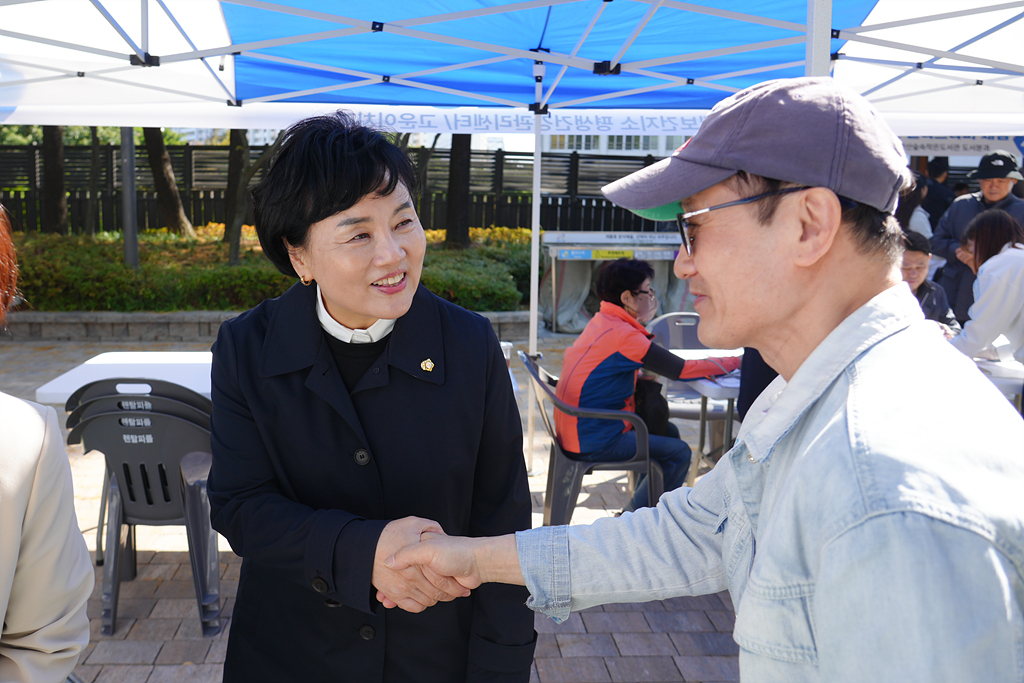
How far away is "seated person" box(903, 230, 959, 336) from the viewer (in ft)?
15.5

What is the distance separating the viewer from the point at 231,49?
14.8 ft

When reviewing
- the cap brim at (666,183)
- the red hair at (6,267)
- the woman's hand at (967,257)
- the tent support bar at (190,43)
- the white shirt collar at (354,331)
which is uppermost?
the tent support bar at (190,43)

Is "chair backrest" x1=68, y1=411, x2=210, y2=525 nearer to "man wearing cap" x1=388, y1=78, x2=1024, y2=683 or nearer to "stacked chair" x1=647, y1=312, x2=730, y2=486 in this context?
"man wearing cap" x1=388, y1=78, x2=1024, y2=683

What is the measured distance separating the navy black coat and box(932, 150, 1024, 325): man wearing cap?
6190 millimetres

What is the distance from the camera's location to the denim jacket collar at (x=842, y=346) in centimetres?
103

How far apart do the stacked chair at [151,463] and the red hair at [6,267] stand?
183 cm

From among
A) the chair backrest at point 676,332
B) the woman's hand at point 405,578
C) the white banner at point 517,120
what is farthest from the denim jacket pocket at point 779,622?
the white banner at point 517,120

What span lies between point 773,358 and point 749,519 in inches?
10.7

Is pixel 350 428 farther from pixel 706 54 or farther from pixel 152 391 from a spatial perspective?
pixel 706 54

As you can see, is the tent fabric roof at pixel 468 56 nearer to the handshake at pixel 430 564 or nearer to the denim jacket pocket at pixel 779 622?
the handshake at pixel 430 564

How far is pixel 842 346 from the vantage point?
104 centimetres

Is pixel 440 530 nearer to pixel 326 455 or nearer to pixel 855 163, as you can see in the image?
pixel 326 455

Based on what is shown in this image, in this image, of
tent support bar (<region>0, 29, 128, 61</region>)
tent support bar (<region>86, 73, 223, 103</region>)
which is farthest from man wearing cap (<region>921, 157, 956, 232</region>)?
tent support bar (<region>0, 29, 128, 61</region>)

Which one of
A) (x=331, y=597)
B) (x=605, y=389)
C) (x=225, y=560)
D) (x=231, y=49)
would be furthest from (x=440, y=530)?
(x=231, y=49)
